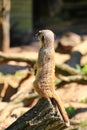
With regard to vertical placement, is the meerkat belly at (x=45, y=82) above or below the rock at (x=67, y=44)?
above

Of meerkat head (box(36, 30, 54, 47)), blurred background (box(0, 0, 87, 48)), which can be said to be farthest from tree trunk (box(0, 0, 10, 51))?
meerkat head (box(36, 30, 54, 47))

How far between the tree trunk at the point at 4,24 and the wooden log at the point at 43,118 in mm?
5704

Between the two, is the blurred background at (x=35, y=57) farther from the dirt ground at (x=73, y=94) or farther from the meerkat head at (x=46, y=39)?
the meerkat head at (x=46, y=39)

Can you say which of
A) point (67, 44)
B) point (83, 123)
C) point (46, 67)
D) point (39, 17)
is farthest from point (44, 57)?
point (39, 17)

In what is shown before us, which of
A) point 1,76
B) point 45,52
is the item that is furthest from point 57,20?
point 45,52

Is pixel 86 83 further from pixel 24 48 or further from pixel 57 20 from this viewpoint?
pixel 57 20

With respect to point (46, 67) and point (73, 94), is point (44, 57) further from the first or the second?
point (73, 94)

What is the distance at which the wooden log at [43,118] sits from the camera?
5.69 metres

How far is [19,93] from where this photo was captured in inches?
342

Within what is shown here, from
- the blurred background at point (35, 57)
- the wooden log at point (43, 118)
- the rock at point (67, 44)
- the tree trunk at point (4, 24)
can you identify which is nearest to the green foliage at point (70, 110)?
the blurred background at point (35, 57)

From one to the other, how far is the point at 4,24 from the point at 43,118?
6.08m

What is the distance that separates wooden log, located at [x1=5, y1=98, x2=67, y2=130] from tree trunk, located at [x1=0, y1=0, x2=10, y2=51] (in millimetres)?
5704

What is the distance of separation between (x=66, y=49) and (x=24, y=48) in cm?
128

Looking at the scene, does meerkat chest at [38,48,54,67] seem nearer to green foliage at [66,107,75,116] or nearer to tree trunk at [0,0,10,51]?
green foliage at [66,107,75,116]
